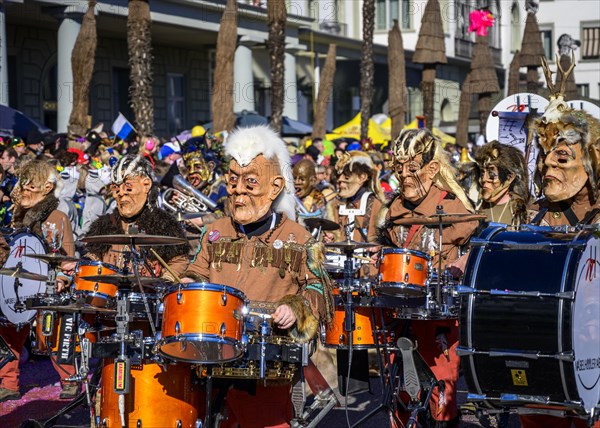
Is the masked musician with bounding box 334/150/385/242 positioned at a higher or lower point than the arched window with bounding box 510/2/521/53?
lower

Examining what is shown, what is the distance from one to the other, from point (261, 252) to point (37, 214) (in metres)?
4.30

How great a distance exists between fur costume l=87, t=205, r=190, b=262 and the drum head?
2.88 meters

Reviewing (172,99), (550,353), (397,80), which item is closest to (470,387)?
(550,353)

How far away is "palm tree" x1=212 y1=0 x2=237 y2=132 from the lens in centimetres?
2041

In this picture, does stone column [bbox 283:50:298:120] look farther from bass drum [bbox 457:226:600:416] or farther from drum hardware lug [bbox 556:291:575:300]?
drum hardware lug [bbox 556:291:575:300]

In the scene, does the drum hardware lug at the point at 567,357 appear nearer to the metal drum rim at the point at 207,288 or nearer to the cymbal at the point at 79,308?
the metal drum rim at the point at 207,288

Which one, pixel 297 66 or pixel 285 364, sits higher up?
pixel 297 66

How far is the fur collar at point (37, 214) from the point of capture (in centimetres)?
954

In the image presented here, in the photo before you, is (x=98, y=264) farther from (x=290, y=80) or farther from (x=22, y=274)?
(x=290, y=80)

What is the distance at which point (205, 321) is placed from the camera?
5137 mm

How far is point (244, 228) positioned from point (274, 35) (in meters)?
18.8

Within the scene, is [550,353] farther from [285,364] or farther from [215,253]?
[215,253]

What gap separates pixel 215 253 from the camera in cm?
585

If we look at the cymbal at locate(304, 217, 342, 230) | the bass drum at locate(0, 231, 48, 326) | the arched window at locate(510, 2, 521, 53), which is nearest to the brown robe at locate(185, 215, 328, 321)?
the bass drum at locate(0, 231, 48, 326)
